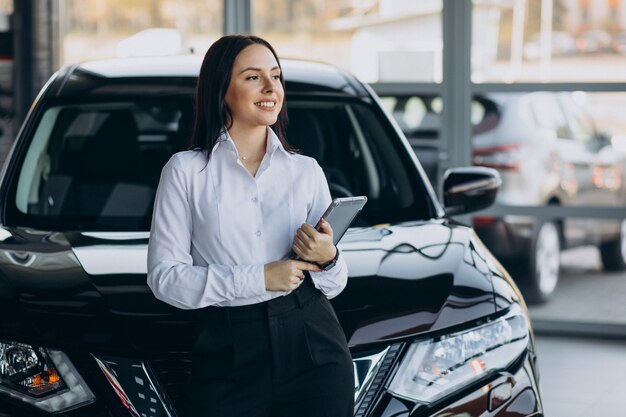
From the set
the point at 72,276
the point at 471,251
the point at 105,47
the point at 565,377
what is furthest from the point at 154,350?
the point at 105,47

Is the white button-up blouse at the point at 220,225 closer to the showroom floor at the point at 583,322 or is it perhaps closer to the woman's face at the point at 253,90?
the woman's face at the point at 253,90

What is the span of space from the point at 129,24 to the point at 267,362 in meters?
5.72

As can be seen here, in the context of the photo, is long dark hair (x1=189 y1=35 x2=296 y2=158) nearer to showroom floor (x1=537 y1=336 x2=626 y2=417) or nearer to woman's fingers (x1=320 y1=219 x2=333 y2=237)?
woman's fingers (x1=320 y1=219 x2=333 y2=237)

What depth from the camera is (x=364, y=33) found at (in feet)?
25.0

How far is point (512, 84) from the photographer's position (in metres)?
7.39

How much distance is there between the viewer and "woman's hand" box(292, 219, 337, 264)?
2.56m

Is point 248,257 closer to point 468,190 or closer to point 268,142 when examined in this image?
point 268,142

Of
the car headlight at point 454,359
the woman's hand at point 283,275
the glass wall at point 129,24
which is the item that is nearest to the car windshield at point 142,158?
the car headlight at point 454,359

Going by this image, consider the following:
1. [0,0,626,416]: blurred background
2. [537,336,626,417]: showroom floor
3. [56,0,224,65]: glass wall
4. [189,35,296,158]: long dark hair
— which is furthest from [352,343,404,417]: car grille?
[56,0,224,65]: glass wall

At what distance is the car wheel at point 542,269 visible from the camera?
7535mm

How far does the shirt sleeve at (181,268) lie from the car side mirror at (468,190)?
1859mm

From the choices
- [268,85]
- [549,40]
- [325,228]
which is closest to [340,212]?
[325,228]

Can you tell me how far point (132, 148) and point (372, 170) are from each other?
88cm

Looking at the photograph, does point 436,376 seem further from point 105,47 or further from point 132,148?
point 105,47
